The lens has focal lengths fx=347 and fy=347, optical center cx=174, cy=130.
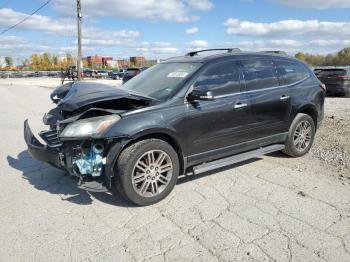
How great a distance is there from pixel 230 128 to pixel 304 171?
141 centimetres

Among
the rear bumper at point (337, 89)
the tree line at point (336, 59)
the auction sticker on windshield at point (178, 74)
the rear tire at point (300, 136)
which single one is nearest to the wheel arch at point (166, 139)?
the auction sticker on windshield at point (178, 74)

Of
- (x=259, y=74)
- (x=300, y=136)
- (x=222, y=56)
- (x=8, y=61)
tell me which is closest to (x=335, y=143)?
(x=300, y=136)

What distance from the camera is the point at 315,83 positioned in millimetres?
6023

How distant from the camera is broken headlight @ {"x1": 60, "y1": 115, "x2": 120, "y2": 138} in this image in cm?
376

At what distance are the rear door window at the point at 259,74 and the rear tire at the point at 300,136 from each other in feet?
2.66

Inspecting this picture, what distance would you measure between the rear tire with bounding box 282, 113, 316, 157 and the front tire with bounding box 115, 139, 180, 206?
91.7 inches

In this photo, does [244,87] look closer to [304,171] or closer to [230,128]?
[230,128]

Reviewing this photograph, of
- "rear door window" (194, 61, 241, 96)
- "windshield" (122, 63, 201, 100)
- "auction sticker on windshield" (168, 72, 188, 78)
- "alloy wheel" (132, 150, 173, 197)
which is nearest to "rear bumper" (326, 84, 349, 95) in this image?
"rear door window" (194, 61, 241, 96)

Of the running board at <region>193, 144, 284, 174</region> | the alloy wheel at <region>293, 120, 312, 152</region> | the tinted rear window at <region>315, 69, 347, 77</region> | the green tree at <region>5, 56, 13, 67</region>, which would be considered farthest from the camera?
the green tree at <region>5, 56, 13, 67</region>

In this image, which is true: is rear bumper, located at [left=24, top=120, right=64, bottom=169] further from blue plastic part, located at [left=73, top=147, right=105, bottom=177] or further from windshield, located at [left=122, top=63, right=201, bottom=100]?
windshield, located at [left=122, top=63, right=201, bottom=100]

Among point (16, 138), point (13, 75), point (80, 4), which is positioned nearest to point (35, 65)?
point (13, 75)

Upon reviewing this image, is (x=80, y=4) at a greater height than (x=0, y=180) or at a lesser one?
greater

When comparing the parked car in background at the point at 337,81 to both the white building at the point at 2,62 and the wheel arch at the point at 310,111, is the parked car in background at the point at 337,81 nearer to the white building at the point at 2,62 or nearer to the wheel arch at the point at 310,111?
the wheel arch at the point at 310,111

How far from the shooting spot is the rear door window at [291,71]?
554 cm
